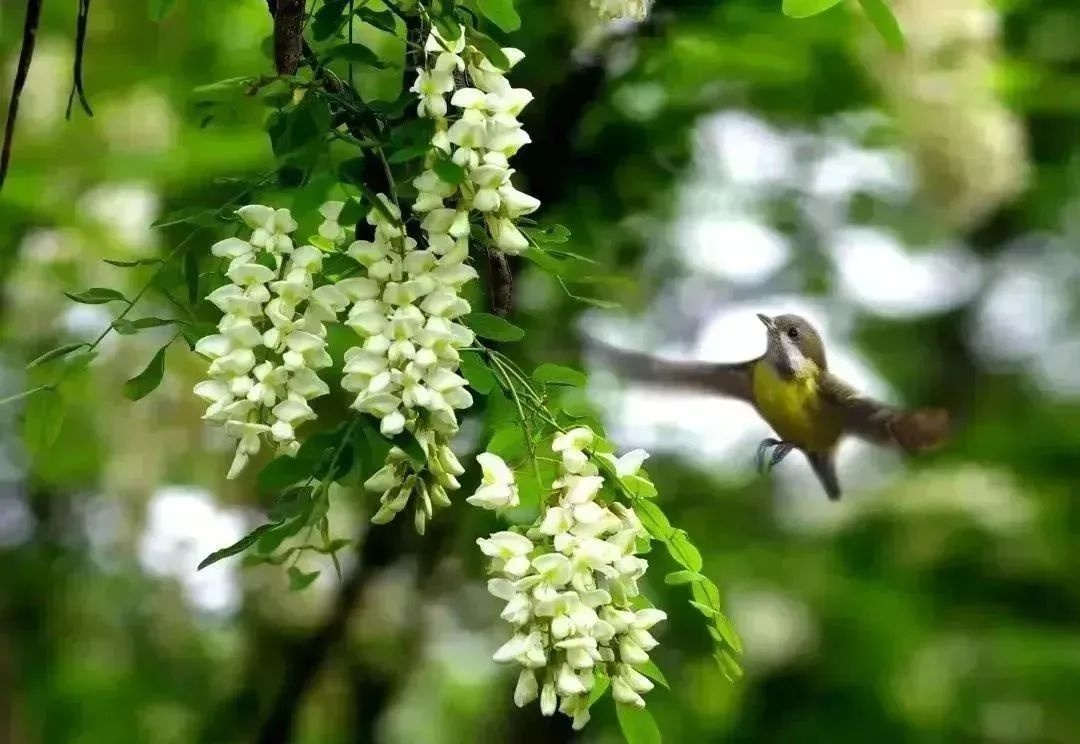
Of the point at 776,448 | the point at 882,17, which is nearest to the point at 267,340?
the point at 882,17

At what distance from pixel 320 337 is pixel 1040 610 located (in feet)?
5.16

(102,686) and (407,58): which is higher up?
(407,58)

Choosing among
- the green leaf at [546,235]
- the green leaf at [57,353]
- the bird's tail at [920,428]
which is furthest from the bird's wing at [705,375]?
the green leaf at [57,353]

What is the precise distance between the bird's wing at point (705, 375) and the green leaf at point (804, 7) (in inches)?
11.9

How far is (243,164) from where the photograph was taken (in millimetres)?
1011

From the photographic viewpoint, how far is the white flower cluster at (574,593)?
0.40 meters

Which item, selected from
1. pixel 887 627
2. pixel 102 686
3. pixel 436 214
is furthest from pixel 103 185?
pixel 887 627

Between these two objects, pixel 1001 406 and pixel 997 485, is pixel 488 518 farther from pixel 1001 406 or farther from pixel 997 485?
pixel 1001 406

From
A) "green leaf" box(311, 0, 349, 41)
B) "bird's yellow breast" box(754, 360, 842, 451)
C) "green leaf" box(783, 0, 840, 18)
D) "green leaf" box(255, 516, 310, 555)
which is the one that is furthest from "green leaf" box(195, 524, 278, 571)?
"bird's yellow breast" box(754, 360, 842, 451)

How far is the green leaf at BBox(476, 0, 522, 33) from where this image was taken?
1.56ft

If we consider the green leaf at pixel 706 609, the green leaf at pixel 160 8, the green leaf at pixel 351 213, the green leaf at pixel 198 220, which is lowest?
the green leaf at pixel 706 609

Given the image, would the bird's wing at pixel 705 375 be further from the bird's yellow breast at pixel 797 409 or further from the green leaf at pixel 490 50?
the green leaf at pixel 490 50

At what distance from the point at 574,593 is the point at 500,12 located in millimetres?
253

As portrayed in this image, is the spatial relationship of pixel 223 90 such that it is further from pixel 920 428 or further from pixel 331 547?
pixel 920 428
